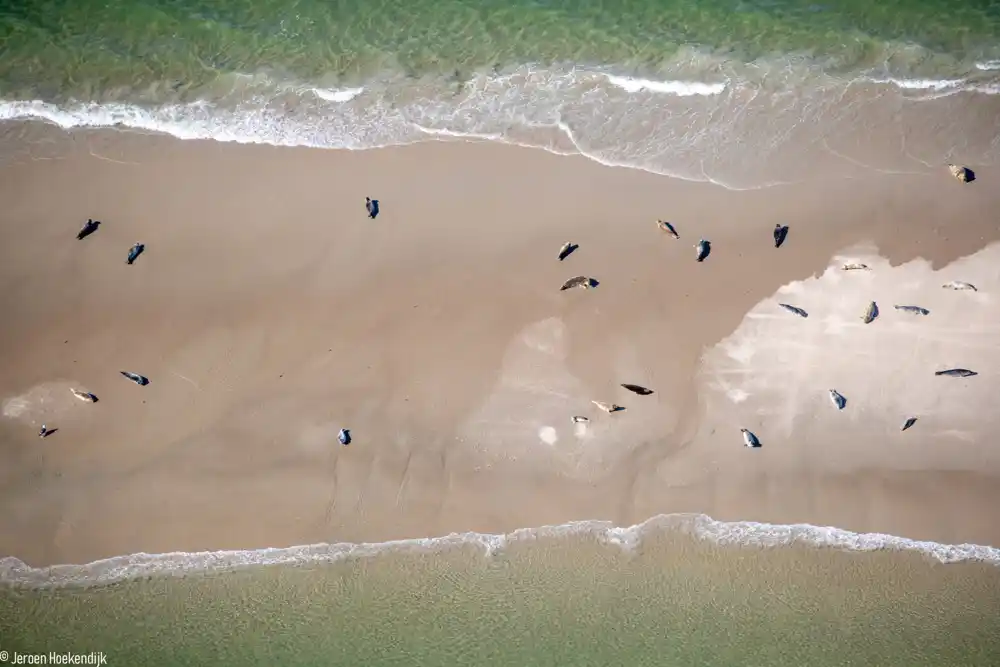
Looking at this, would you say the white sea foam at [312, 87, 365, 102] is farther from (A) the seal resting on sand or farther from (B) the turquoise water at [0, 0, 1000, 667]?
(A) the seal resting on sand

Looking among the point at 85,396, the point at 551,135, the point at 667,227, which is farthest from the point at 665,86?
the point at 85,396

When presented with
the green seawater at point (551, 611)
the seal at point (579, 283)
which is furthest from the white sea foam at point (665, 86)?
the green seawater at point (551, 611)

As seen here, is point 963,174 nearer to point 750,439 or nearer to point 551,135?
point 750,439

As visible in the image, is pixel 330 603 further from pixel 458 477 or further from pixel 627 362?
pixel 627 362

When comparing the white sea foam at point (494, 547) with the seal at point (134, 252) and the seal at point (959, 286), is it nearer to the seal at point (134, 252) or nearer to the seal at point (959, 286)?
the seal at point (959, 286)

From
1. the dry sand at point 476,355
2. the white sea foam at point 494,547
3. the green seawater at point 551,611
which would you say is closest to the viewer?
the green seawater at point 551,611
